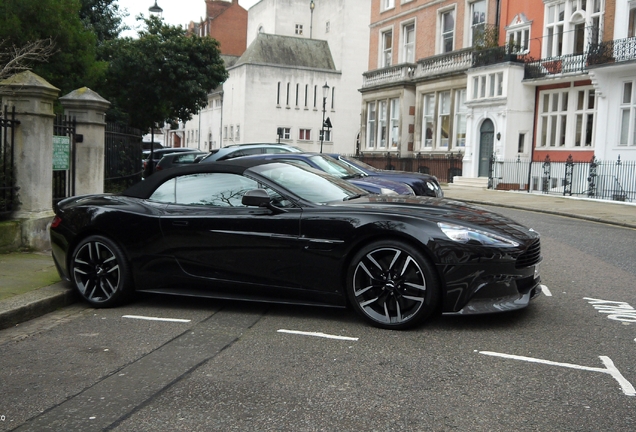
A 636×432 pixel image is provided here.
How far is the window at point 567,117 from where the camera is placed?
2791cm

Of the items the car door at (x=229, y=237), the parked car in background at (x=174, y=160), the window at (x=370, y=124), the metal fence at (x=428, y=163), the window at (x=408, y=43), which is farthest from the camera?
the window at (x=370, y=124)

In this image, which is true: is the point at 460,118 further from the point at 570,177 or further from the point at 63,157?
the point at 63,157

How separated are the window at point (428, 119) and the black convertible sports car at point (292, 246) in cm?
3181

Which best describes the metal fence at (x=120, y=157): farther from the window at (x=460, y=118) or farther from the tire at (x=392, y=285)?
the window at (x=460, y=118)

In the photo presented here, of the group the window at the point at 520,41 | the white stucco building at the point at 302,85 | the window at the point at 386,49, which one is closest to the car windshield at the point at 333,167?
the window at the point at 520,41

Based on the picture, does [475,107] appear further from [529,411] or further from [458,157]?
[529,411]

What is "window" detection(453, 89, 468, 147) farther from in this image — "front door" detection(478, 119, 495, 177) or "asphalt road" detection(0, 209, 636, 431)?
"asphalt road" detection(0, 209, 636, 431)

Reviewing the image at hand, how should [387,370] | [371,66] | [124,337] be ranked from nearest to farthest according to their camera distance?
[387,370] → [124,337] → [371,66]

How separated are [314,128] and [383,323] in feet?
203

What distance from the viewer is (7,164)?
927 centimetres

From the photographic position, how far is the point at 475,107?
32500mm

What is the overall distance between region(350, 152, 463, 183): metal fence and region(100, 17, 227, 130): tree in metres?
12.1

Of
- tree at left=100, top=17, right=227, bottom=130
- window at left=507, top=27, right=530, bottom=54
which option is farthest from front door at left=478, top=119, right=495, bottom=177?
tree at left=100, top=17, right=227, bottom=130

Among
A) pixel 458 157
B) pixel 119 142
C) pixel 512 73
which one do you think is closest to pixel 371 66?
pixel 458 157
